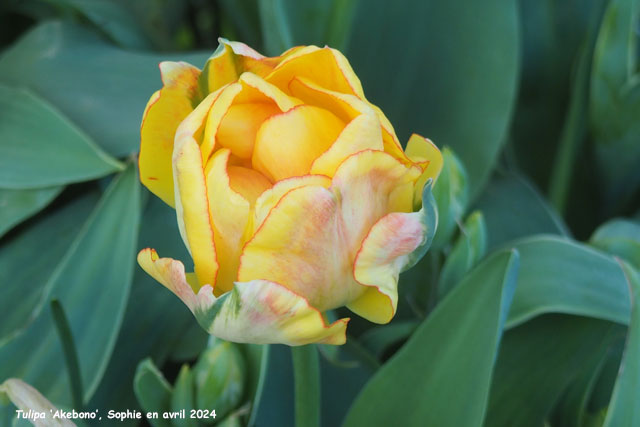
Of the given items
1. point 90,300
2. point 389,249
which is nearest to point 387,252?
point 389,249

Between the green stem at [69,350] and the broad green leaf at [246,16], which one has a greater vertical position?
the broad green leaf at [246,16]

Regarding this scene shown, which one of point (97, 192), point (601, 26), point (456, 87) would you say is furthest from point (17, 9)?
point (601, 26)

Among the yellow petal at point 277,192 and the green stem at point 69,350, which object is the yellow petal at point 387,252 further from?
the green stem at point 69,350

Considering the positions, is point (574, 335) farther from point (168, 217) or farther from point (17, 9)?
point (17, 9)

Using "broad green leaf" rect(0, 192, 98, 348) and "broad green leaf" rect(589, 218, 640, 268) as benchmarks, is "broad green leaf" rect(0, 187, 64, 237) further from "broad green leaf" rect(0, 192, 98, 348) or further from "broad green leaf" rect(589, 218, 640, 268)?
"broad green leaf" rect(589, 218, 640, 268)

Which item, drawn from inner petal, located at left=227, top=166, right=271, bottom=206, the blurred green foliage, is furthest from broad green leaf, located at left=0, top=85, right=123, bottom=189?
inner petal, located at left=227, top=166, right=271, bottom=206

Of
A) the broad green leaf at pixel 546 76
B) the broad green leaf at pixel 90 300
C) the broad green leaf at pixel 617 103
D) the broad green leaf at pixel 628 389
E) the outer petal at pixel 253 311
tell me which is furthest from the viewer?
the broad green leaf at pixel 546 76

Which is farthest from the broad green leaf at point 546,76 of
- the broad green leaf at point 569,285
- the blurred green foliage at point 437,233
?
the broad green leaf at point 569,285

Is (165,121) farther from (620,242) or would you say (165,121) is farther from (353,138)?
(620,242)
